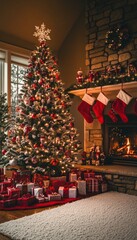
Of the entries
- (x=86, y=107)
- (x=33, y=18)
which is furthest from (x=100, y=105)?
(x=33, y=18)

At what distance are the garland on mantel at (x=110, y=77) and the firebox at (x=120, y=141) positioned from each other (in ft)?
2.19

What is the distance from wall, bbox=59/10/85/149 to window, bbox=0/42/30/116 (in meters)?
0.91

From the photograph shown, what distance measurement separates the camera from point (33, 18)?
4918 millimetres

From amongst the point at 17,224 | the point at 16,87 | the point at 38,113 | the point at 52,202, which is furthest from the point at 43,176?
the point at 16,87

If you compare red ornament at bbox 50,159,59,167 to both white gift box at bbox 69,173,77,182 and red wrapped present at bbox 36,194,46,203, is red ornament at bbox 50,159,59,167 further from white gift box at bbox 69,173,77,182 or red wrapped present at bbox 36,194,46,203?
red wrapped present at bbox 36,194,46,203

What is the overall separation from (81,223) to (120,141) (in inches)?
84.7

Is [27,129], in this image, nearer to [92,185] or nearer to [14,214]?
[92,185]

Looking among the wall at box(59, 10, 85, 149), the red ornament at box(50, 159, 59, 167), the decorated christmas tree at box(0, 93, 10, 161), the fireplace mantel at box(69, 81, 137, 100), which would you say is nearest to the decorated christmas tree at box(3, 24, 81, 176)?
the red ornament at box(50, 159, 59, 167)

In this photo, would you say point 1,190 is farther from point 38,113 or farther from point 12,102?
point 12,102

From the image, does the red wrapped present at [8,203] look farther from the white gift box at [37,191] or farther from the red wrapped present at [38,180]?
the red wrapped present at [38,180]

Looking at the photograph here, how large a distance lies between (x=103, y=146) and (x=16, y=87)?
2.07 meters

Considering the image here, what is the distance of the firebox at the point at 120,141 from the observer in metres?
4.22

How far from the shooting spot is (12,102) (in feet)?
16.2

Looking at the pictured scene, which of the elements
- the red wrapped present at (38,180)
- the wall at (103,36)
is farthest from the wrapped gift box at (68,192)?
the wall at (103,36)
